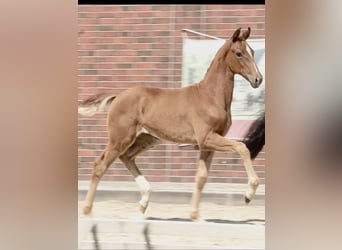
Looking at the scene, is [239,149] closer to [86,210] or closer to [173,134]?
[173,134]

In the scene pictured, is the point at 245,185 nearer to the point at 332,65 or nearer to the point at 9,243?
the point at 332,65

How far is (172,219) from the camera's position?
4.04 feet

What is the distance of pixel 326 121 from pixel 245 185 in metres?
0.30

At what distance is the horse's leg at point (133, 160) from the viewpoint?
1.23 m

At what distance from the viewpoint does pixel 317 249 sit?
0.99 m

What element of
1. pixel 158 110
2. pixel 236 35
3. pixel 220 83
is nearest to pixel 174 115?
pixel 158 110

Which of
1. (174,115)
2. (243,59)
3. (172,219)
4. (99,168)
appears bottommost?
(172,219)

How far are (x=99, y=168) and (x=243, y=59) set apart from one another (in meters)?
0.48

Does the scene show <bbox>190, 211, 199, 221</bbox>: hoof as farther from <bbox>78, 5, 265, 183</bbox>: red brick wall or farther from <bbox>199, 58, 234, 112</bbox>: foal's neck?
<bbox>199, 58, 234, 112</bbox>: foal's neck

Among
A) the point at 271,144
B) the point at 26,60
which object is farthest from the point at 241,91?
the point at 26,60

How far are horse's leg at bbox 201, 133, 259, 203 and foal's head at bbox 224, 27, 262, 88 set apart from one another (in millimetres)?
162

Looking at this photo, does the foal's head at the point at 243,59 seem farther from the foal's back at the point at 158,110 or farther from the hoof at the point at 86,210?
the hoof at the point at 86,210

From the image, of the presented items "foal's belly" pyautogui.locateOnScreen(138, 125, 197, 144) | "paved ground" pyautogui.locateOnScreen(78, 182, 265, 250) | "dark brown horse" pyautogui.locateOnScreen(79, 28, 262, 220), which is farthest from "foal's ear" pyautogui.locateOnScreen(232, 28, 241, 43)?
"paved ground" pyautogui.locateOnScreen(78, 182, 265, 250)

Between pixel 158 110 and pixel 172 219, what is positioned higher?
pixel 158 110
